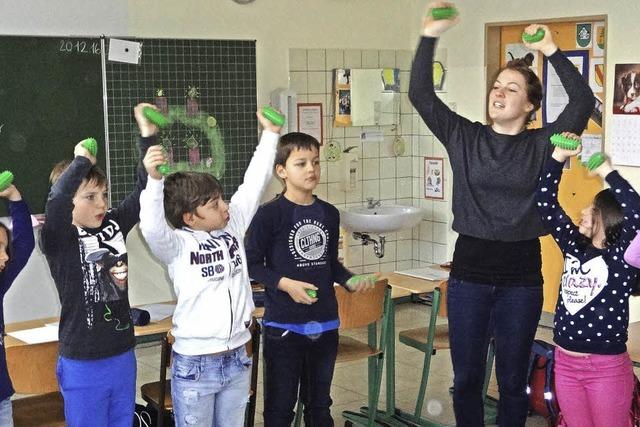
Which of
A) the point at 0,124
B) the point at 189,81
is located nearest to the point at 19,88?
the point at 0,124

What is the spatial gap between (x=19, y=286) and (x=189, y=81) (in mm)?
1602

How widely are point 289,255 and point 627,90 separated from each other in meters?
3.27

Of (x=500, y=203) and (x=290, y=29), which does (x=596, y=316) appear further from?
(x=290, y=29)

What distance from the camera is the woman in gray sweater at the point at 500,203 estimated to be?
3.07 metres

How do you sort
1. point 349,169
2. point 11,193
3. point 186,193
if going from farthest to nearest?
point 349,169, point 186,193, point 11,193

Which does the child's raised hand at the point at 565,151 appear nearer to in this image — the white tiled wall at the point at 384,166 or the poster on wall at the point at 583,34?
the poster on wall at the point at 583,34

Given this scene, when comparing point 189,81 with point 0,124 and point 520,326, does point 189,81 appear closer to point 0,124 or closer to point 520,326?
point 0,124

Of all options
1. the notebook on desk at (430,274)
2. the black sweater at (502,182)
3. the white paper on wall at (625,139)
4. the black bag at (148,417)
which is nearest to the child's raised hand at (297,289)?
the black sweater at (502,182)

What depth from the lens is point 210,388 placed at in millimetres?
3088

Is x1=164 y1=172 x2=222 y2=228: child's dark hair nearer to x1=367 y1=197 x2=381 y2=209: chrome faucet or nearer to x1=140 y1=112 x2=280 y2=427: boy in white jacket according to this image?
x1=140 y1=112 x2=280 y2=427: boy in white jacket

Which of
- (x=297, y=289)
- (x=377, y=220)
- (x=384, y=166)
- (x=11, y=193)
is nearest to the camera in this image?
(x=11, y=193)

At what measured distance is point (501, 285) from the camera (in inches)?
121

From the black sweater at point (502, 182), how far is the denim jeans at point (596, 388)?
335mm

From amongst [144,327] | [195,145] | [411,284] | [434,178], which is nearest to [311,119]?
[195,145]
